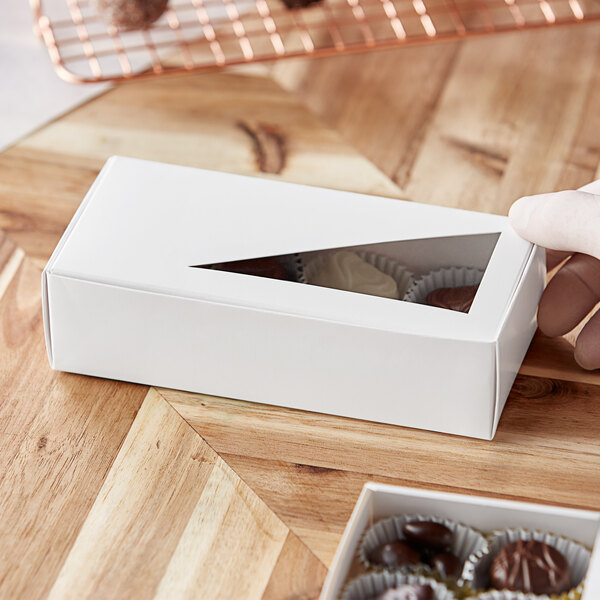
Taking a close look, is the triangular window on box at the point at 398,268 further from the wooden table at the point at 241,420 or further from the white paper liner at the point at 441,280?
the wooden table at the point at 241,420

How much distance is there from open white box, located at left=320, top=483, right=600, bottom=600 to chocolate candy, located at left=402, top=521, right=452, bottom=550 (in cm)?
1

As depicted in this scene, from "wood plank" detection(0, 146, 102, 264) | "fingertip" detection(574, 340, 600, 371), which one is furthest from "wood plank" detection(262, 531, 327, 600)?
"wood plank" detection(0, 146, 102, 264)

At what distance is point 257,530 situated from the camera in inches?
24.4

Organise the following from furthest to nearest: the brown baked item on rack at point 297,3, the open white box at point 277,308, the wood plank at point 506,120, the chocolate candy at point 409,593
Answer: the brown baked item on rack at point 297,3
the wood plank at point 506,120
the open white box at point 277,308
the chocolate candy at point 409,593

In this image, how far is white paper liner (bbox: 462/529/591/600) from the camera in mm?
544

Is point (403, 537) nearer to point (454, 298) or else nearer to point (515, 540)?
point (515, 540)

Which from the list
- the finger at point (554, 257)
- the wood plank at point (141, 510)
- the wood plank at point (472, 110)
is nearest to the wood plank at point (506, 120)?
the wood plank at point (472, 110)

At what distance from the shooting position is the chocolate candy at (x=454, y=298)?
2.13ft

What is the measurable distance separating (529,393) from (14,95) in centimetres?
66

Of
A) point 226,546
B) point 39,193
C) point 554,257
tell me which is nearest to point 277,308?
point 226,546

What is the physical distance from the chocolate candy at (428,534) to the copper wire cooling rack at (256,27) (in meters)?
0.62

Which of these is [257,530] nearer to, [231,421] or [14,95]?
[231,421]

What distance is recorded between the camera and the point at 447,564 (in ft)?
1.81

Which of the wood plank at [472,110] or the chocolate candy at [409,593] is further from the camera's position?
the wood plank at [472,110]
